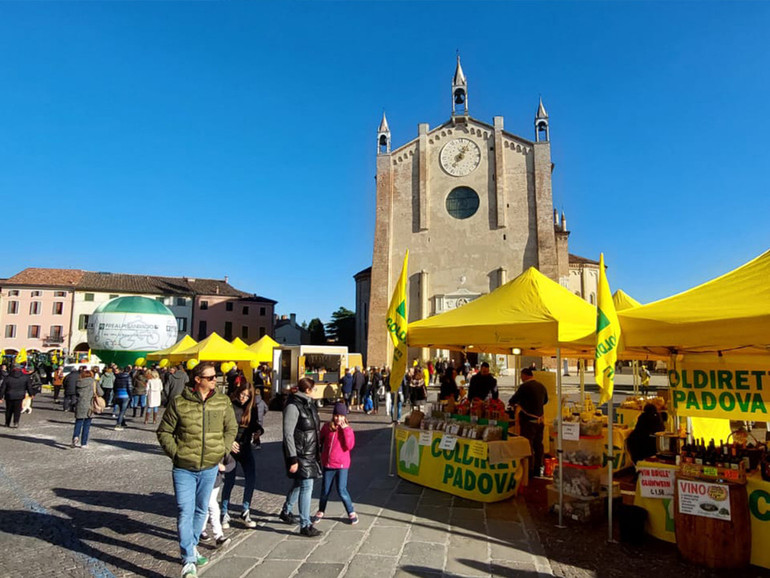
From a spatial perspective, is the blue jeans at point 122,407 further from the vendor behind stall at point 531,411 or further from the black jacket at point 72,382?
the vendor behind stall at point 531,411

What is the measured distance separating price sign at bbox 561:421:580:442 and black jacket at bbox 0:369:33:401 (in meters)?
13.0

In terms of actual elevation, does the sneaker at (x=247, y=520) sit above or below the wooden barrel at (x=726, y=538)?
below

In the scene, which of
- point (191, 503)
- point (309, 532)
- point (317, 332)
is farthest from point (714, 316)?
point (317, 332)

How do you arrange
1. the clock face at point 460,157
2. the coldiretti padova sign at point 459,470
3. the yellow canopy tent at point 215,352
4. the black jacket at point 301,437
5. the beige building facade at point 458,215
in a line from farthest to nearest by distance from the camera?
the clock face at point 460,157 → the beige building facade at point 458,215 → the yellow canopy tent at point 215,352 → the coldiretti padova sign at point 459,470 → the black jacket at point 301,437

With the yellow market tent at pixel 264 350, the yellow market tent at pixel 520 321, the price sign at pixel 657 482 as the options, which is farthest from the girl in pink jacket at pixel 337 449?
the yellow market tent at pixel 264 350

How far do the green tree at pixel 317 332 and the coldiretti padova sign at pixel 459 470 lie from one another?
5686cm

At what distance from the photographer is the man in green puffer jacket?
4211 mm

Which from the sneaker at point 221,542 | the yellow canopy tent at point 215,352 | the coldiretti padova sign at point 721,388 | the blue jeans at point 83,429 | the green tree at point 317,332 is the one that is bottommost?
the sneaker at point 221,542

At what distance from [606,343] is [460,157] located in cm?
3045

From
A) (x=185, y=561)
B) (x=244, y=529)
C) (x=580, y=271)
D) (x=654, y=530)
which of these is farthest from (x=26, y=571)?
(x=580, y=271)

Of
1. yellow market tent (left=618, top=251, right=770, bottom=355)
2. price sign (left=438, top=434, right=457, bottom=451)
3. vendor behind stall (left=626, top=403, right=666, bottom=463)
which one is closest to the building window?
vendor behind stall (left=626, top=403, right=666, bottom=463)

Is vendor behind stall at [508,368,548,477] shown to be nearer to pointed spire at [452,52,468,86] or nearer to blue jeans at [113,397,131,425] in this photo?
blue jeans at [113,397,131,425]

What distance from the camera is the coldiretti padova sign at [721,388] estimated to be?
17.0 ft

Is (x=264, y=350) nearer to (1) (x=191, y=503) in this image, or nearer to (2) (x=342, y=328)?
(1) (x=191, y=503)
